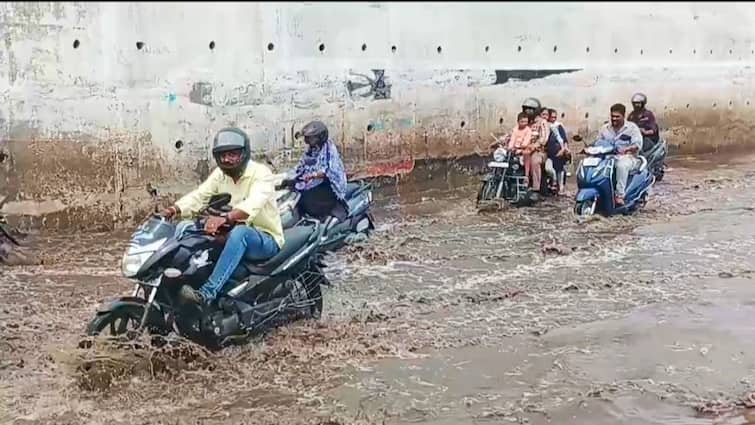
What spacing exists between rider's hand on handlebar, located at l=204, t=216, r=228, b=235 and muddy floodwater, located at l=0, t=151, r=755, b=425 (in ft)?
2.43

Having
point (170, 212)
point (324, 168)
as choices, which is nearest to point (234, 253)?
point (170, 212)

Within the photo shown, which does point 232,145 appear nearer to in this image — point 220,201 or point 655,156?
point 220,201

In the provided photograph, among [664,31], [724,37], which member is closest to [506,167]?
[664,31]

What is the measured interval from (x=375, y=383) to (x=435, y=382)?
35 centimetres

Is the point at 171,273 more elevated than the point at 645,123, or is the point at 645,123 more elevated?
the point at 645,123

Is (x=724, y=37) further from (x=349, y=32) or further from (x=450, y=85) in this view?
(x=349, y=32)

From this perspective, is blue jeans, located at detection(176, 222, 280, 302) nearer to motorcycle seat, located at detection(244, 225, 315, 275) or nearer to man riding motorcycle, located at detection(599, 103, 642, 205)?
motorcycle seat, located at detection(244, 225, 315, 275)

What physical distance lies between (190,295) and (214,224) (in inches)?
17.8

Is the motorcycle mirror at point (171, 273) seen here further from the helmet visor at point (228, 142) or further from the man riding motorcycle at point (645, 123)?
the man riding motorcycle at point (645, 123)

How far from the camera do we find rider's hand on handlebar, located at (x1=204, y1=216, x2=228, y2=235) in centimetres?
537

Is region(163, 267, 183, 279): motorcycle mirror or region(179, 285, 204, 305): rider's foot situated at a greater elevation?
region(163, 267, 183, 279): motorcycle mirror

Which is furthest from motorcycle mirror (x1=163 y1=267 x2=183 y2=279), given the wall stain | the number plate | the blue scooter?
the wall stain

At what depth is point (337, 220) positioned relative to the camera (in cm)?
827

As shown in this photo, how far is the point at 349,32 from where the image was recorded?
1164 centimetres
